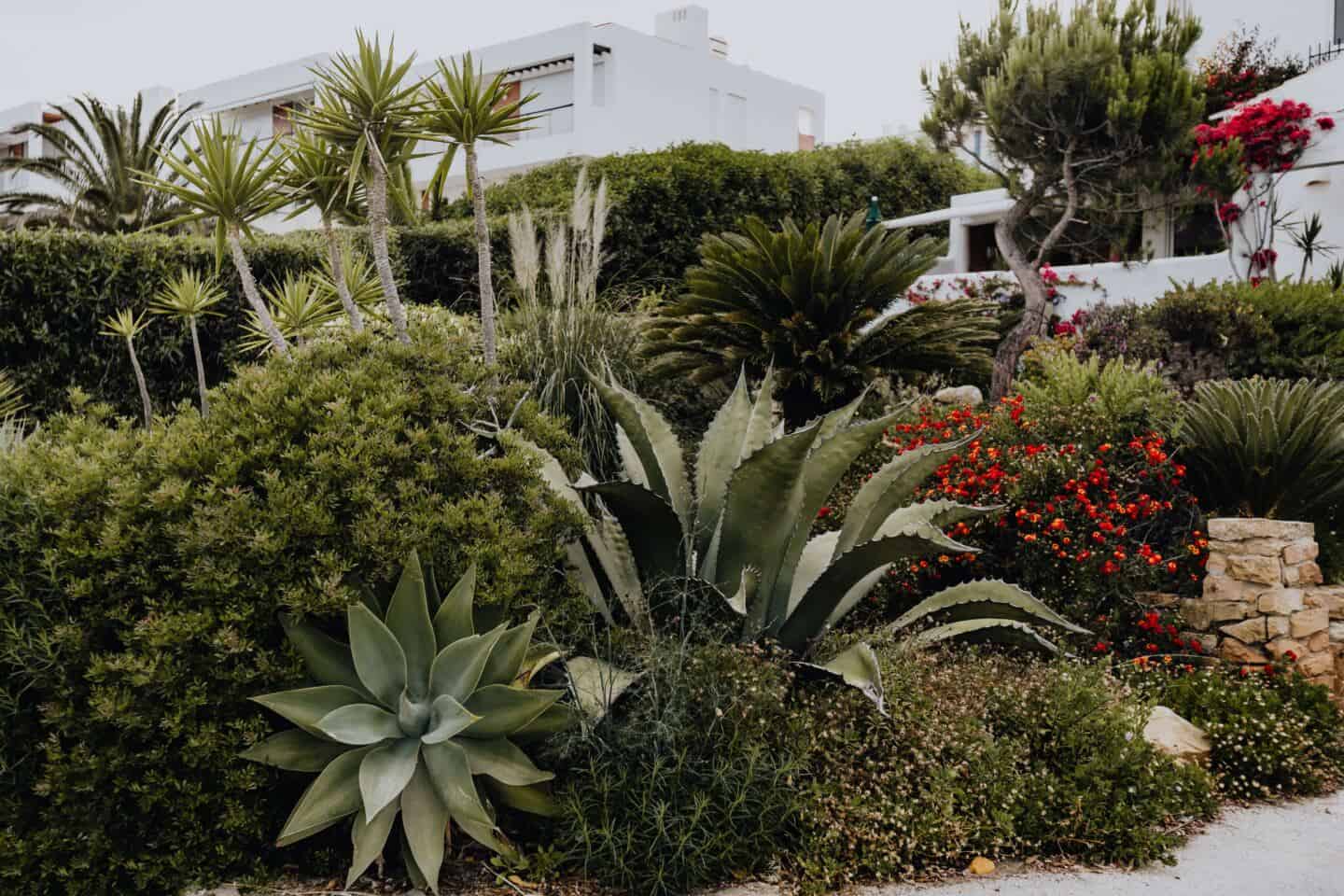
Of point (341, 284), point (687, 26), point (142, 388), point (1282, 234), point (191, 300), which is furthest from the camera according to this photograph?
point (687, 26)

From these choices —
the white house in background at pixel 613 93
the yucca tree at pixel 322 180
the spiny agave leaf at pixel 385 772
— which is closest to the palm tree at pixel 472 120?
the yucca tree at pixel 322 180

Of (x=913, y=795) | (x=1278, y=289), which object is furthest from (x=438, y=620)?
(x=1278, y=289)

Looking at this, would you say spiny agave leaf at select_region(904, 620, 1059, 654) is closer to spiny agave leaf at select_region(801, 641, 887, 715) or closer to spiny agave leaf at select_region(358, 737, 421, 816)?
spiny agave leaf at select_region(801, 641, 887, 715)

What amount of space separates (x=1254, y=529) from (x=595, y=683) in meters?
3.64

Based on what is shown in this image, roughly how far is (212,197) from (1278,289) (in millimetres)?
8757

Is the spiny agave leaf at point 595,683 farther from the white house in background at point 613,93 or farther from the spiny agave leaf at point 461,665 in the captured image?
the white house in background at point 613,93

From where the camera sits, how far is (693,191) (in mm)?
13781

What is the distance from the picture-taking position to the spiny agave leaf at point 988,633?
4.25m

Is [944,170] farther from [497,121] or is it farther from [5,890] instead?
[5,890]

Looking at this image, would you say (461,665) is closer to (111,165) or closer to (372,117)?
(372,117)

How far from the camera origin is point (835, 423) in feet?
14.6

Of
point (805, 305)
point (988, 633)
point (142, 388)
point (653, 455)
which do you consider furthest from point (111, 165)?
point (988, 633)

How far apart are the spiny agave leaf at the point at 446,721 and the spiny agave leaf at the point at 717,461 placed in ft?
4.60

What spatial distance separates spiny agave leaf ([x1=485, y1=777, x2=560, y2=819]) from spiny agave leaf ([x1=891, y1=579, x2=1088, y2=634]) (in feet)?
5.65
